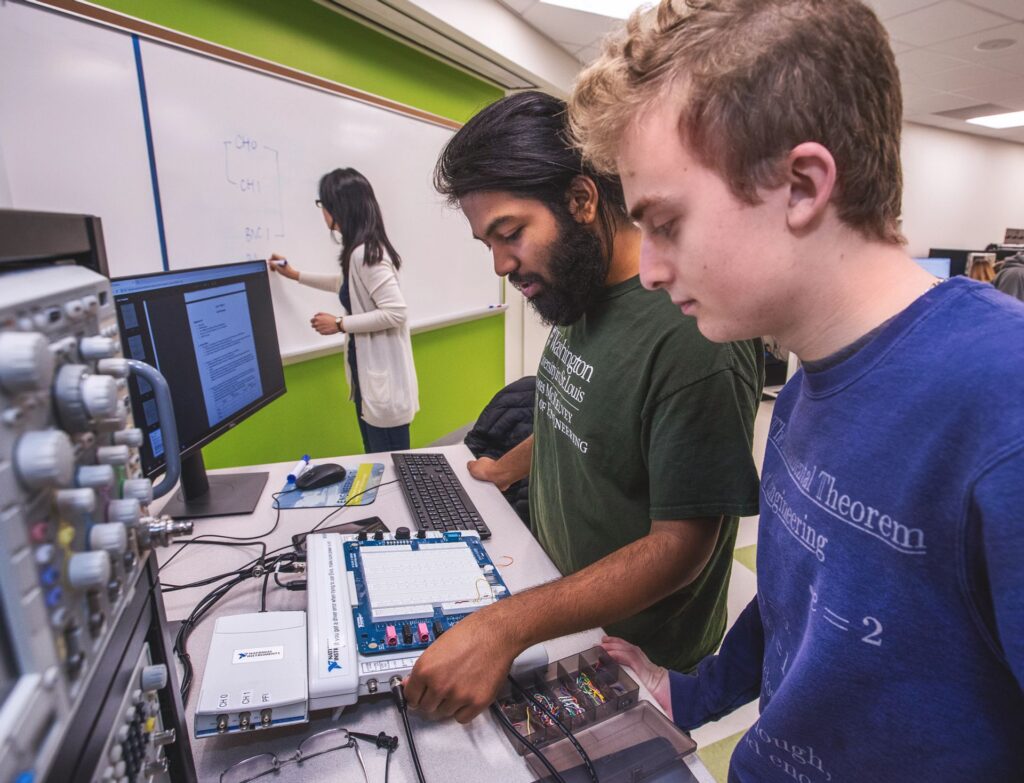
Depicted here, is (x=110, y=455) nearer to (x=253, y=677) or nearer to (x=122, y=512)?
(x=122, y=512)

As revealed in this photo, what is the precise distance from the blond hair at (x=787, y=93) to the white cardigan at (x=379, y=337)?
1754mm

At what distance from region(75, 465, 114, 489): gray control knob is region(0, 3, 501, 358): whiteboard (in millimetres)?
1634

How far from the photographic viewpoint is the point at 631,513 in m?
0.90

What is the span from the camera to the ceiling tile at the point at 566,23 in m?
3.00

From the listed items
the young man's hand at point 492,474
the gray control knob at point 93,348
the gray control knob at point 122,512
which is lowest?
the young man's hand at point 492,474

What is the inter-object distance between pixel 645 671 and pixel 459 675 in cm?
27

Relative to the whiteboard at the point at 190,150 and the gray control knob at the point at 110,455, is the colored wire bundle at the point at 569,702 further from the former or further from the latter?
the whiteboard at the point at 190,150

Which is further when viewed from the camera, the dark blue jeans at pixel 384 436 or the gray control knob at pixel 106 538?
the dark blue jeans at pixel 384 436

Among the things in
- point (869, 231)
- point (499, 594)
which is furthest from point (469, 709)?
point (869, 231)

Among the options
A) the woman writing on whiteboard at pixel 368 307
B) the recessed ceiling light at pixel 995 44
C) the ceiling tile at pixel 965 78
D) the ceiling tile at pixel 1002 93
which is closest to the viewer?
the woman writing on whiteboard at pixel 368 307

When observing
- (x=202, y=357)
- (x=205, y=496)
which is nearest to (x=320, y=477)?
(x=205, y=496)

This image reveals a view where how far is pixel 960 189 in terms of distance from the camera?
6.22 meters

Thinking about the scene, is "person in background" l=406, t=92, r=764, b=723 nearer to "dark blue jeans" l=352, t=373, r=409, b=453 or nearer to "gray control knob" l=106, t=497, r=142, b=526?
"gray control knob" l=106, t=497, r=142, b=526

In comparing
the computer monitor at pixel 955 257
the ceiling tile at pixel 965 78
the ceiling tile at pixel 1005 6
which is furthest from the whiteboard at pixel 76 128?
the computer monitor at pixel 955 257
